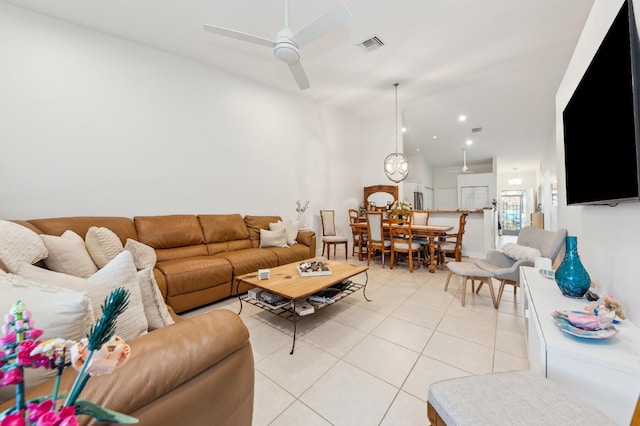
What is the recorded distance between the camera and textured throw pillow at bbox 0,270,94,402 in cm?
60

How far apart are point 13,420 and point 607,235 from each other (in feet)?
8.22

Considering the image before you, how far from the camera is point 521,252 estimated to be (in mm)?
2428

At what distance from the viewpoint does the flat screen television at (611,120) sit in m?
1.07

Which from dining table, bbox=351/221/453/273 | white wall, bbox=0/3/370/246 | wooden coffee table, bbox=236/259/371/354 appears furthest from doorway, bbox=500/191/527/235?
wooden coffee table, bbox=236/259/371/354

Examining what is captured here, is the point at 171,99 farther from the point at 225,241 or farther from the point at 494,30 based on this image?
the point at 494,30

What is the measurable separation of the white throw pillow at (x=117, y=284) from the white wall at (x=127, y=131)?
223cm

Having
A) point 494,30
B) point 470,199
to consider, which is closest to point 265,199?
point 494,30

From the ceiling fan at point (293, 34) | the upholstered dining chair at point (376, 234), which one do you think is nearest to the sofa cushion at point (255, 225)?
the upholstered dining chair at point (376, 234)

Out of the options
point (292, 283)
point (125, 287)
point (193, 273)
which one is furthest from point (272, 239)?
point (125, 287)

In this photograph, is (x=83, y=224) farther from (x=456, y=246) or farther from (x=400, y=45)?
(x=456, y=246)

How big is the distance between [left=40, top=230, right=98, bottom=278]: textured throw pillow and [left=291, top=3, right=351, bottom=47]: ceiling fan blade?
250 cm

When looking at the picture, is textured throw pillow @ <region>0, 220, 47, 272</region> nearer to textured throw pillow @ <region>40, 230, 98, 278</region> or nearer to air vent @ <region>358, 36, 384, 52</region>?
textured throw pillow @ <region>40, 230, 98, 278</region>

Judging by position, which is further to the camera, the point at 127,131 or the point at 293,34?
the point at 127,131

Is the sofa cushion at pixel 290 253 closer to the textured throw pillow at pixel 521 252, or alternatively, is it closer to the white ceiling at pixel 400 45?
the textured throw pillow at pixel 521 252
